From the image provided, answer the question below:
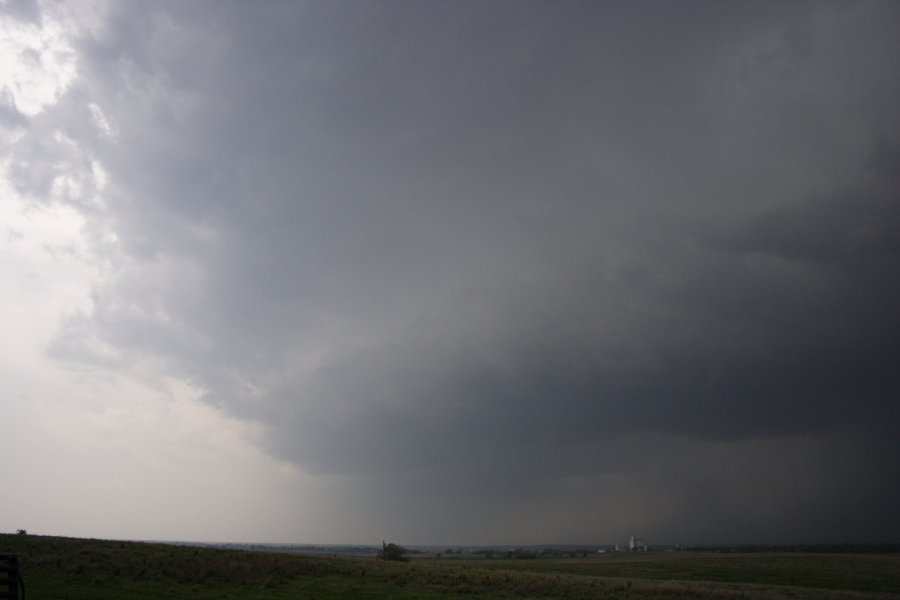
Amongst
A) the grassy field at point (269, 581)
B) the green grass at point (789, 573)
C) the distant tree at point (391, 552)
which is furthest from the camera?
the distant tree at point (391, 552)

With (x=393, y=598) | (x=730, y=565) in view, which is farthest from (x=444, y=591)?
(x=730, y=565)

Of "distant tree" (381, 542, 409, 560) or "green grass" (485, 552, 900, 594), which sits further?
"distant tree" (381, 542, 409, 560)

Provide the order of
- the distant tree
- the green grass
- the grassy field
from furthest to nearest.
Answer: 1. the distant tree
2. the green grass
3. the grassy field

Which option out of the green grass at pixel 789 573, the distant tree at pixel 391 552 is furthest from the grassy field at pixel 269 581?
the distant tree at pixel 391 552

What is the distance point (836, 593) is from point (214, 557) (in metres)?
55.9

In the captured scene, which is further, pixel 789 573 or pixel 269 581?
pixel 789 573

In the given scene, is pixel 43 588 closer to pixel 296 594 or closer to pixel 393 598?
pixel 296 594

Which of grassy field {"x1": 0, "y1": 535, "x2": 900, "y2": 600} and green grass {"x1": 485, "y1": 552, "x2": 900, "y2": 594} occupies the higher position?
grassy field {"x1": 0, "y1": 535, "x2": 900, "y2": 600}

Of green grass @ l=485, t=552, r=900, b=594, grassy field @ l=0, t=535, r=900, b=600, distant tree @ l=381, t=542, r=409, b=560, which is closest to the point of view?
grassy field @ l=0, t=535, r=900, b=600

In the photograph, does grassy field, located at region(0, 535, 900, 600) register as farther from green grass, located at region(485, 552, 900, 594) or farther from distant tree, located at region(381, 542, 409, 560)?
distant tree, located at region(381, 542, 409, 560)

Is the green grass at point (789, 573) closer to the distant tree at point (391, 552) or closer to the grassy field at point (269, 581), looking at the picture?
the grassy field at point (269, 581)

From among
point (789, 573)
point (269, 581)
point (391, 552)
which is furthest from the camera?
point (391, 552)

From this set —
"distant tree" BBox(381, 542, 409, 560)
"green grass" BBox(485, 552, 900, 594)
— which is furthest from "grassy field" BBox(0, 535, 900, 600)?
"distant tree" BBox(381, 542, 409, 560)

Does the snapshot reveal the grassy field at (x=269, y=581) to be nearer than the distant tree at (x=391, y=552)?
Yes
